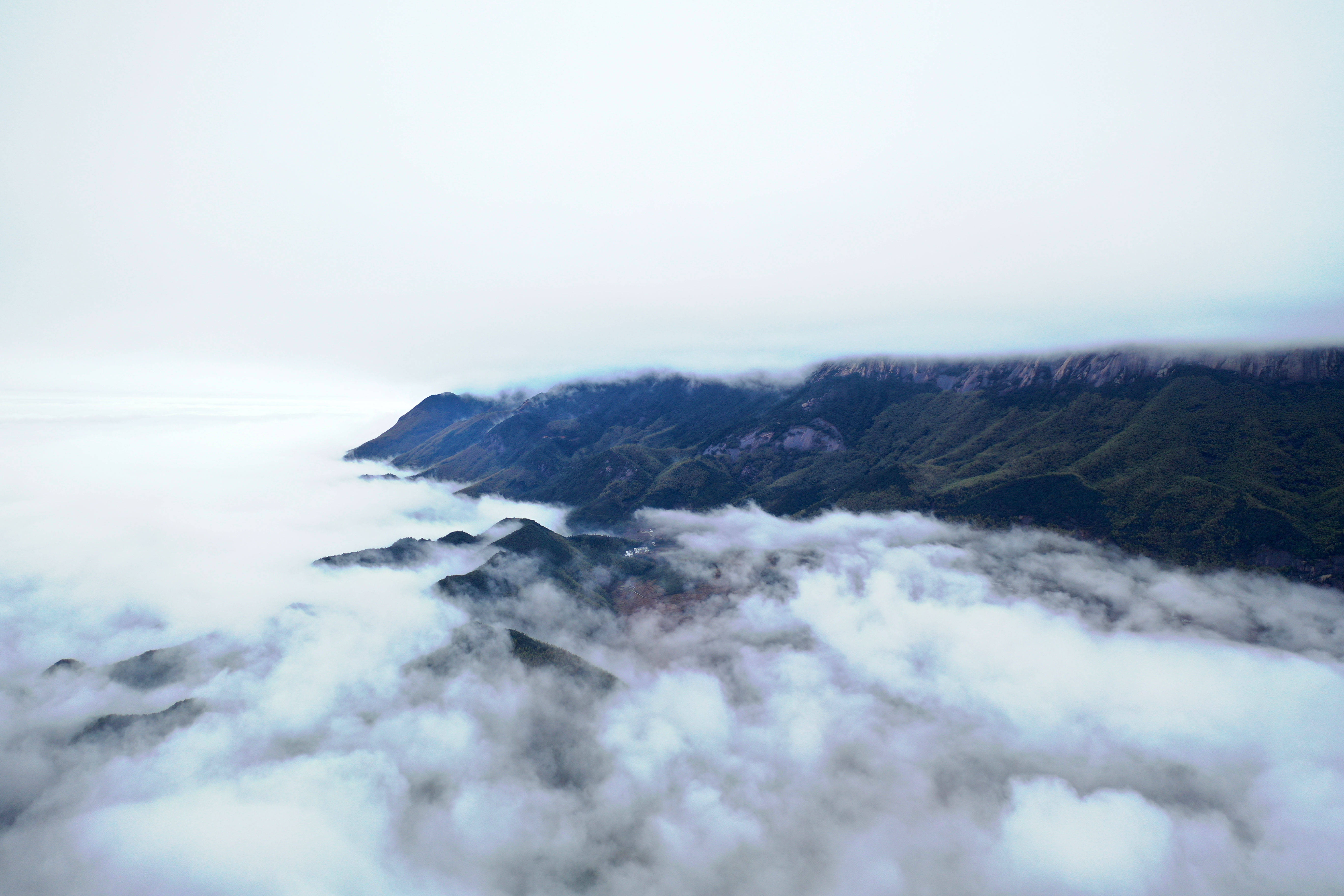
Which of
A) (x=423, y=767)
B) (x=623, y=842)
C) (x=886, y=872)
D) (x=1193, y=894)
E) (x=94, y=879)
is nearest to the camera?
(x=94, y=879)

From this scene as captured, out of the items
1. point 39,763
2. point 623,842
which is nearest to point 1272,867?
point 623,842

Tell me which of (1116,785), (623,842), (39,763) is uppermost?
(39,763)

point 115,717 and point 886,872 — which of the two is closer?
point 886,872

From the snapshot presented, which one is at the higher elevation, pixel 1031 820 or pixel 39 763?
pixel 39 763

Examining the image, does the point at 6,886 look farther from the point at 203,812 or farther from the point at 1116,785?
the point at 1116,785

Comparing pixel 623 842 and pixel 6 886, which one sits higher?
pixel 6 886

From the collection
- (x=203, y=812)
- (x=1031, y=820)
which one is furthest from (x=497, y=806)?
(x=1031, y=820)

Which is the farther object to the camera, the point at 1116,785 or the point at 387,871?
the point at 1116,785

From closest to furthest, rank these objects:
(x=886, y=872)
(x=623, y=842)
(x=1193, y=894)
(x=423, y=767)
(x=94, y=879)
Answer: (x=94, y=879)
(x=1193, y=894)
(x=886, y=872)
(x=623, y=842)
(x=423, y=767)

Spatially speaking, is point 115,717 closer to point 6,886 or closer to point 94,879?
point 6,886
